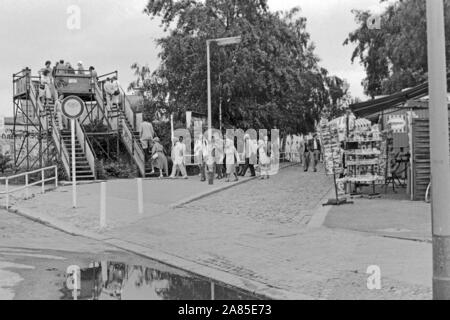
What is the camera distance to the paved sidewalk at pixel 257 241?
708 cm

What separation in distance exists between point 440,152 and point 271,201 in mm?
10126

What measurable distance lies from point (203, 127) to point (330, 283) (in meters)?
19.7

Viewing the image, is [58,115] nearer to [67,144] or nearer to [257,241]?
[67,144]

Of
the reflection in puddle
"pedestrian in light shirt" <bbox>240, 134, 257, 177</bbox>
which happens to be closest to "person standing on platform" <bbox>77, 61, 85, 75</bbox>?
"pedestrian in light shirt" <bbox>240, 134, 257, 177</bbox>

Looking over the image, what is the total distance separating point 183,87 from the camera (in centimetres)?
3175

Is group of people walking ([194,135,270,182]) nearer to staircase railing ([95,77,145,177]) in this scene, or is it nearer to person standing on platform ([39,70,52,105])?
staircase railing ([95,77,145,177])

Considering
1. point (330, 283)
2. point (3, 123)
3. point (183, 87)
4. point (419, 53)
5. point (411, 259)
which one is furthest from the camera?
point (3, 123)

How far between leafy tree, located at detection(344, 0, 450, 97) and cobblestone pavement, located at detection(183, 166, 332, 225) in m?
7.71

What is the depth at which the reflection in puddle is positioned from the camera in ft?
21.7

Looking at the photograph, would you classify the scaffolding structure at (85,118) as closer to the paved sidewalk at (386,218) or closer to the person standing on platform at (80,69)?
the person standing on platform at (80,69)

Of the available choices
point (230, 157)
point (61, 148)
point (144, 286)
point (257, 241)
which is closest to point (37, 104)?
point (61, 148)

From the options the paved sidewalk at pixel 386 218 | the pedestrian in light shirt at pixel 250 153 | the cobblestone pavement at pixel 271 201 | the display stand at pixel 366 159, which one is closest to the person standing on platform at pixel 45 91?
the pedestrian in light shirt at pixel 250 153

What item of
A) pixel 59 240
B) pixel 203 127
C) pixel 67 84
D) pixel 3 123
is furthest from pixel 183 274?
pixel 3 123
